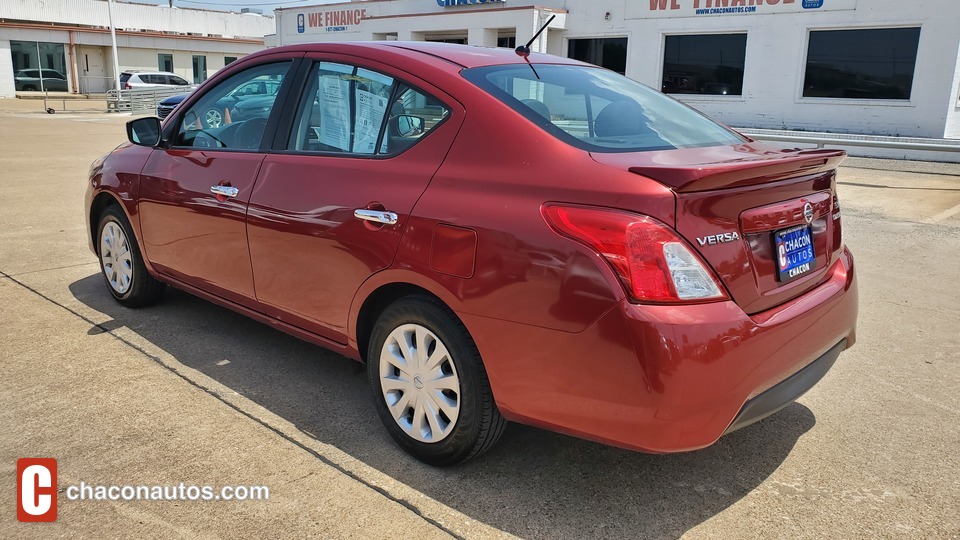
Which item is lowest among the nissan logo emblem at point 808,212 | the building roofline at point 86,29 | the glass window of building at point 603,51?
the nissan logo emblem at point 808,212

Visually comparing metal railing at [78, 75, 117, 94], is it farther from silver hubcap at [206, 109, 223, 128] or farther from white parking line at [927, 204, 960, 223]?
silver hubcap at [206, 109, 223, 128]

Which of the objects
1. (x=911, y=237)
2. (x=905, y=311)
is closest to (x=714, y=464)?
(x=905, y=311)

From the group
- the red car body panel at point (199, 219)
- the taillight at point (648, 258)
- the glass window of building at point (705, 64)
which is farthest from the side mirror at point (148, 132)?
the glass window of building at point (705, 64)

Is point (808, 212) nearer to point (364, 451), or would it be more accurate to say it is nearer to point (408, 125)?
point (408, 125)

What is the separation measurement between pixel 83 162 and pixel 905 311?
13.0 metres

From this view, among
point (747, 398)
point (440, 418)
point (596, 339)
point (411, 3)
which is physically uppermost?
point (411, 3)

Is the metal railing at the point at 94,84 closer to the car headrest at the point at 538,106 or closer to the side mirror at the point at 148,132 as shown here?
the side mirror at the point at 148,132

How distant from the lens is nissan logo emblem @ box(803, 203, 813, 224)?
2859mm

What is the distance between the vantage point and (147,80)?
35.5m

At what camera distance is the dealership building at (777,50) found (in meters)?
17.4

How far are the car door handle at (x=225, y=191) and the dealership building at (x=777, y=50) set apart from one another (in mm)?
16581

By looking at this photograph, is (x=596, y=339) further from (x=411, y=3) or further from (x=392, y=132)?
(x=411, y=3)

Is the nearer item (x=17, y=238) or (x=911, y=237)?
(x=17, y=238)

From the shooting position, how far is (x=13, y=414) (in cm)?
347
